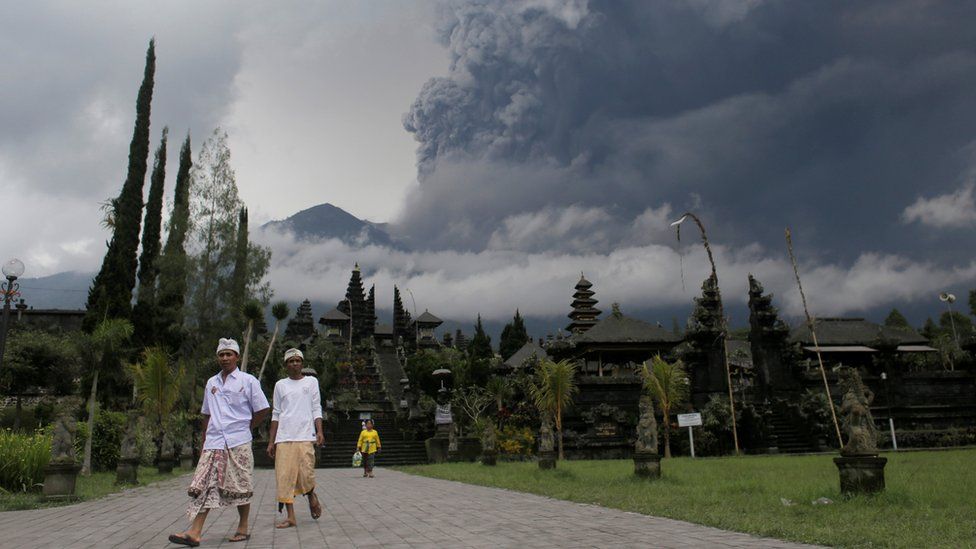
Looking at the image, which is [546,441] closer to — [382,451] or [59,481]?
[59,481]

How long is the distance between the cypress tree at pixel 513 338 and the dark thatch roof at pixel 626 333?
38.4 meters

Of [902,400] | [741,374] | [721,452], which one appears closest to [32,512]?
[721,452]

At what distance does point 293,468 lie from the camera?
7.28 metres

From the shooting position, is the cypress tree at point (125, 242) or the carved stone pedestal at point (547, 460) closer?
the carved stone pedestal at point (547, 460)

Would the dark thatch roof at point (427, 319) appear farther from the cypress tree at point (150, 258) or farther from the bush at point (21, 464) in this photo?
the bush at point (21, 464)

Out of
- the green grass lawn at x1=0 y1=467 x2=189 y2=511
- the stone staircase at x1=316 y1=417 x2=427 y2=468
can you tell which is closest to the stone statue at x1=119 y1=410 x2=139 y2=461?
the green grass lawn at x1=0 y1=467 x2=189 y2=511

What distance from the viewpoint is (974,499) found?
27.3 feet

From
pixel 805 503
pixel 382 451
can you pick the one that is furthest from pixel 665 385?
pixel 805 503

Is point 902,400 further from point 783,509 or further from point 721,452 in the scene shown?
point 783,509

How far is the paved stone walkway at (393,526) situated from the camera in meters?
5.91

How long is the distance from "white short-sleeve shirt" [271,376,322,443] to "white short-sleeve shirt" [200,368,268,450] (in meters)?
0.81

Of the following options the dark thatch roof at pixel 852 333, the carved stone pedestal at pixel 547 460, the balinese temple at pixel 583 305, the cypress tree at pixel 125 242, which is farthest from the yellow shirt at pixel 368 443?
the balinese temple at pixel 583 305

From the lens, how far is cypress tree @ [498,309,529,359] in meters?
75.8

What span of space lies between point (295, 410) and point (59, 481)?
6.01m
